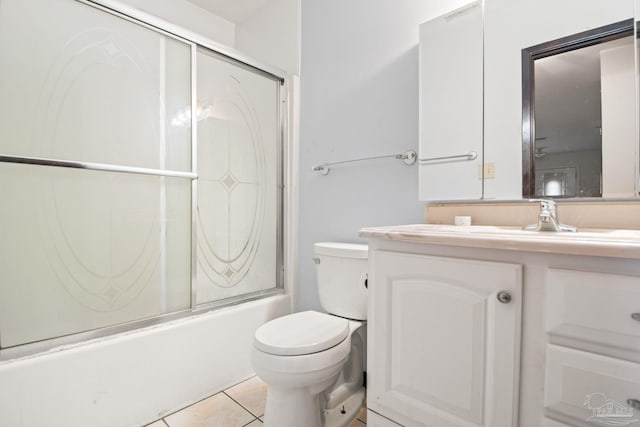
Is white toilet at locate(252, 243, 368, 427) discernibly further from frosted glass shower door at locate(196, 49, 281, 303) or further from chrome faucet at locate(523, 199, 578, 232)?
chrome faucet at locate(523, 199, 578, 232)

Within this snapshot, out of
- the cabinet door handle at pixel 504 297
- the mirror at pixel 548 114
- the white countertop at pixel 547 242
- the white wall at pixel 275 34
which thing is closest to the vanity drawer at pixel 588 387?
the cabinet door handle at pixel 504 297

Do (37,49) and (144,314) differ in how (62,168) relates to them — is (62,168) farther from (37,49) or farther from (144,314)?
(144,314)

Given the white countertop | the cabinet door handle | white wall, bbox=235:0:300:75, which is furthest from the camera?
white wall, bbox=235:0:300:75

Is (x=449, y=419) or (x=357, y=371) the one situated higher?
(x=449, y=419)

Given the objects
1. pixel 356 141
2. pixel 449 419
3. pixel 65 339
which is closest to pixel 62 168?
pixel 65 339

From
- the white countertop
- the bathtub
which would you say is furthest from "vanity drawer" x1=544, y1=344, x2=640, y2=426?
the bathtub

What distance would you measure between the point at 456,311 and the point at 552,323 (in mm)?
202

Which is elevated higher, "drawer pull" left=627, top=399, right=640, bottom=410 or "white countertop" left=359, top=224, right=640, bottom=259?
"white countertop" left=359, top=224, right=640, bottom=259

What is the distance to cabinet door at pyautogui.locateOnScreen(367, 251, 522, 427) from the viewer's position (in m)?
0.75

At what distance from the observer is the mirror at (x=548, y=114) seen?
1.01 meters

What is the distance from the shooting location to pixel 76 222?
1263 mm

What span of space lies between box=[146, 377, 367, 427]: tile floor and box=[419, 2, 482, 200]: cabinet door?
1130 millimetres

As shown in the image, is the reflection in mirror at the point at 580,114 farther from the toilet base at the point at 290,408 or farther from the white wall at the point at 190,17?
the white wall at the point at 190,17

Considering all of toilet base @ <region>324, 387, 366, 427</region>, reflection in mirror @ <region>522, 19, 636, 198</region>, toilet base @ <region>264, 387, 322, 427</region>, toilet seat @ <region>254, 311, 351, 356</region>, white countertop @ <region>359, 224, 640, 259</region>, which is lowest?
toilet base @ <region>324, 387, 366, 427</region>
